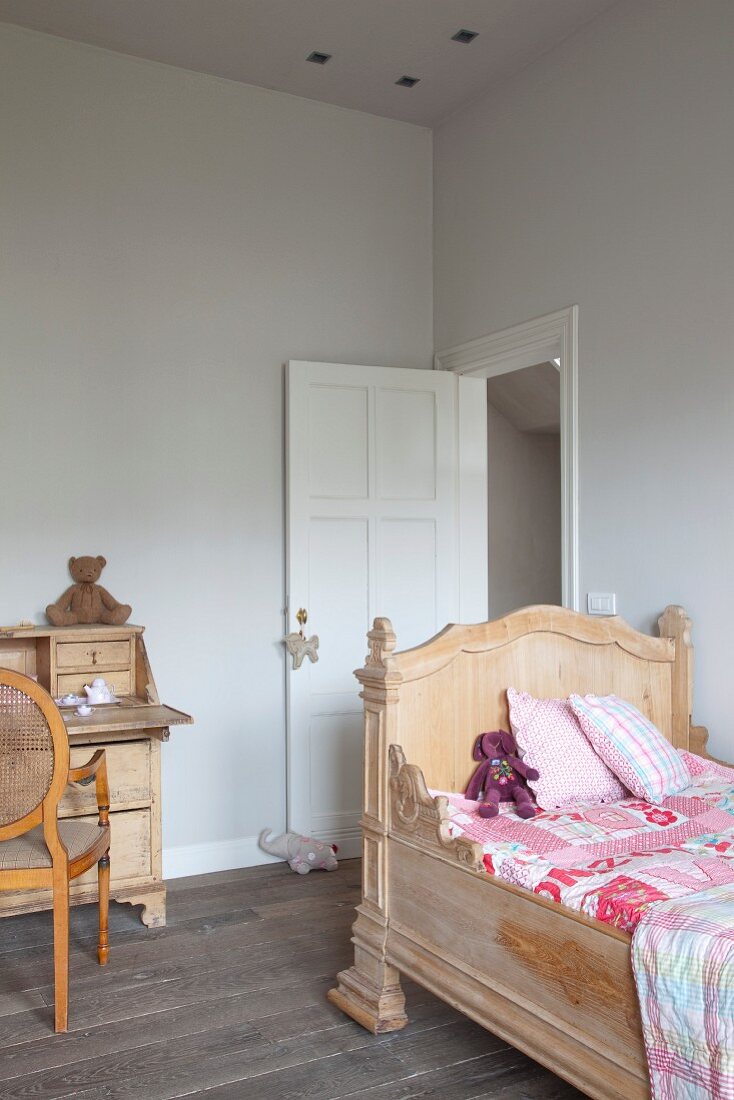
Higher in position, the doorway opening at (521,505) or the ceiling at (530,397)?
the ceiling at (530,397)

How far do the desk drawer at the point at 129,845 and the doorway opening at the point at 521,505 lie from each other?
11.6 ft

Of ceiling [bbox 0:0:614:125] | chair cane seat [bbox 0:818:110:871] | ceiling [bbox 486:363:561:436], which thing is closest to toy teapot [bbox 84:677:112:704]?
chair cane seat [bbox 0:818:110:871]

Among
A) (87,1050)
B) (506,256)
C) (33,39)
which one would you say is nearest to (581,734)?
(87,1050)

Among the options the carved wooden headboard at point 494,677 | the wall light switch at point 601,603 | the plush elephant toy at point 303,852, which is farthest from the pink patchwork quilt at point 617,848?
the plush elephant toy at point 303,852

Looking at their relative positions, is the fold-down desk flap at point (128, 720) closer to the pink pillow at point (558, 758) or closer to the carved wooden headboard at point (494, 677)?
the carved wooden headboard at point (494, 677)

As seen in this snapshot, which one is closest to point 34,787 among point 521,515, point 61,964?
point 61,964

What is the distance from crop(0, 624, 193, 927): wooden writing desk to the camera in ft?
10.1

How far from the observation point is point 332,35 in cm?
362

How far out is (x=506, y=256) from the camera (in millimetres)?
3912

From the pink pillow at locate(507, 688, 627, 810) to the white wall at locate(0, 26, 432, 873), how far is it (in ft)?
5.03

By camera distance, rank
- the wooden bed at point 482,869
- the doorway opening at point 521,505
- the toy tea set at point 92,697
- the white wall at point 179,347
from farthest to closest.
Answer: the doorway opening at point 521,505
the white wall at point 179,347
the toy tea set at point 92,697
the wooden bed at point 482,869

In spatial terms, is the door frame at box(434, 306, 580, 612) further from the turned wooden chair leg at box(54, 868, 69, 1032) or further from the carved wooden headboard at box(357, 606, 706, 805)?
the turned wooden chair leg at box(54, 868, 69, 1032)

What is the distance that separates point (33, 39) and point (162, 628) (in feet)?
7.43

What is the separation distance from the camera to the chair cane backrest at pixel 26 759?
8.16 ft
